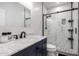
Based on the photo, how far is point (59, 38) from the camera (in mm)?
3533

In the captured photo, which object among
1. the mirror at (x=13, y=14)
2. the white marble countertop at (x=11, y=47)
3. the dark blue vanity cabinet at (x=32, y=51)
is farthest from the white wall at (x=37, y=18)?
the white marble countertop at (x=11, y=47)

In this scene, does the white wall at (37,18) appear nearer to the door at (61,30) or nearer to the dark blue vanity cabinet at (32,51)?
the door at (61,30)

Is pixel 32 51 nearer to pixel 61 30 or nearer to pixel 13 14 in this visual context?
pixel 13 14

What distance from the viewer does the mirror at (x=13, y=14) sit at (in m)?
1.83

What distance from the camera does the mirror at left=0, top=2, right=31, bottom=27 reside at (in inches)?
72.1

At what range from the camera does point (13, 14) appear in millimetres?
2088

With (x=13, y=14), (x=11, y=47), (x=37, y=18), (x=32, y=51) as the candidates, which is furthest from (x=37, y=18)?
(x=11, y=47)

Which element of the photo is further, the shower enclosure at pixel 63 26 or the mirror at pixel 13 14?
the shower enclosure at pixel 63 26

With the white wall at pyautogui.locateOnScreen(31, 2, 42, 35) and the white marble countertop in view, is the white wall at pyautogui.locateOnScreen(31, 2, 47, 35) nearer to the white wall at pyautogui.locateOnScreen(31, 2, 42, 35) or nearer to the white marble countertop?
the white wall at pyautogui.locateOnScreen(31, 2, 42, 35)

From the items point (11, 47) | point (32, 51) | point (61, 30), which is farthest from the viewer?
point (61, 30)

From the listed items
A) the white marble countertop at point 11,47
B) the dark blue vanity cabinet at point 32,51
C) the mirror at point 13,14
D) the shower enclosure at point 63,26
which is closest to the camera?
the white marble countertop at point 11,47

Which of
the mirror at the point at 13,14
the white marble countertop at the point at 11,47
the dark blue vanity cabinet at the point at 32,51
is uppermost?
the mirror at the point at 13,14

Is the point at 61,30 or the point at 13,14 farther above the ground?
the point at 13,14

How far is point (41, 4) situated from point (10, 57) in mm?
3047
